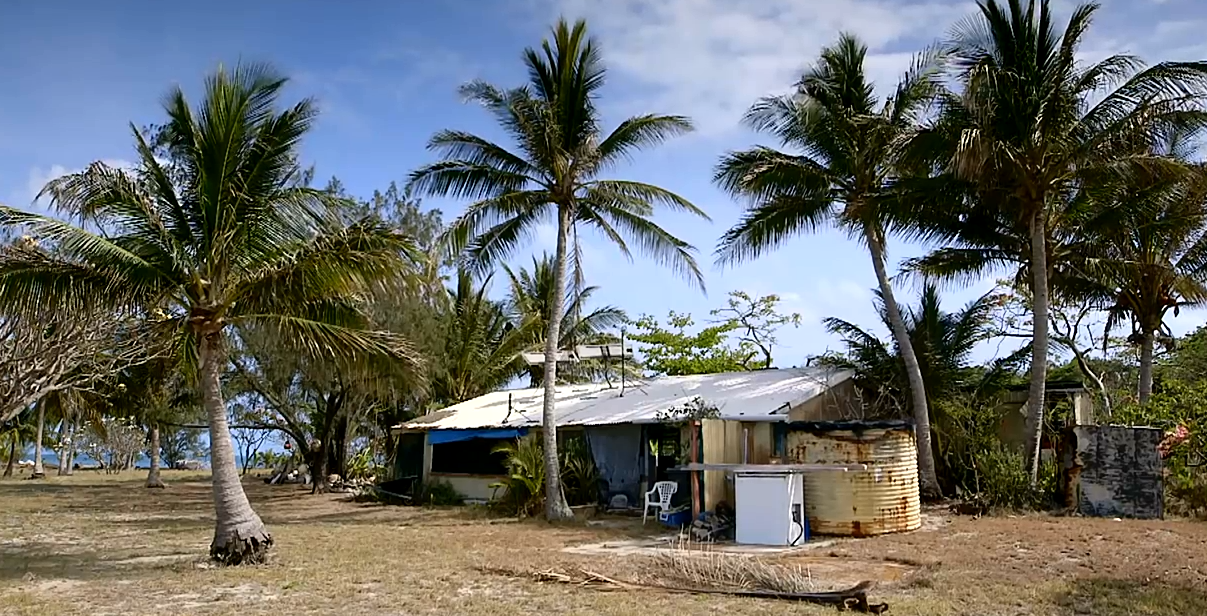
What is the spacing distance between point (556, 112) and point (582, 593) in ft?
32.8

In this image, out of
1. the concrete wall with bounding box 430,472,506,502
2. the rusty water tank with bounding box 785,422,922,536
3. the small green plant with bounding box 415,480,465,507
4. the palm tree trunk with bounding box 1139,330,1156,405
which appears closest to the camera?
the rusty water tank with bounding box 785,422,922,536

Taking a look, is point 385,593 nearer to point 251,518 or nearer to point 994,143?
point 251,518

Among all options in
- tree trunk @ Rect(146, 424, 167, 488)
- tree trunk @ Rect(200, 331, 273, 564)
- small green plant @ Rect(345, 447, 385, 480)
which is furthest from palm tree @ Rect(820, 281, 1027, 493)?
tree trunk @ Rect(146, 424, 167, 488)

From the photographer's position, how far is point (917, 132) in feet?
56.8

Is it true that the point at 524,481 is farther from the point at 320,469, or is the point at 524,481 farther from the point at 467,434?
the point at 320,469

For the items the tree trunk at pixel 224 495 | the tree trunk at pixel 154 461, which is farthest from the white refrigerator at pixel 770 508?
the tree trunk at pixel 154 461

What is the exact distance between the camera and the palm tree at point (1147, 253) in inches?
714

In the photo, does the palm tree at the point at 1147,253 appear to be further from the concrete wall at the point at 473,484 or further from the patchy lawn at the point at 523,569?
the concrete wall at the point at 473,484

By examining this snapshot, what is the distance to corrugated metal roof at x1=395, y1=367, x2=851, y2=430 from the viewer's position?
17895 mm

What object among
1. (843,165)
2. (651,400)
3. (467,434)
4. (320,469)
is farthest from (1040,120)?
(320,469)

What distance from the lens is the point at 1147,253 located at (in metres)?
19.1

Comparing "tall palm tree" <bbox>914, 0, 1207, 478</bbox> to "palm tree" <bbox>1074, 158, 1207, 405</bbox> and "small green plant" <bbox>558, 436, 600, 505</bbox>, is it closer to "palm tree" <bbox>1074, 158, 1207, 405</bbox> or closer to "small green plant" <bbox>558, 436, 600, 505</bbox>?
"palm tree" <bbox>1074, 158, 1207, 405</bbox>

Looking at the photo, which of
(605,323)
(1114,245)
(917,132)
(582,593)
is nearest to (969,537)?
(582,593)

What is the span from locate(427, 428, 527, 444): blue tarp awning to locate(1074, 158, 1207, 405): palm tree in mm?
12083
